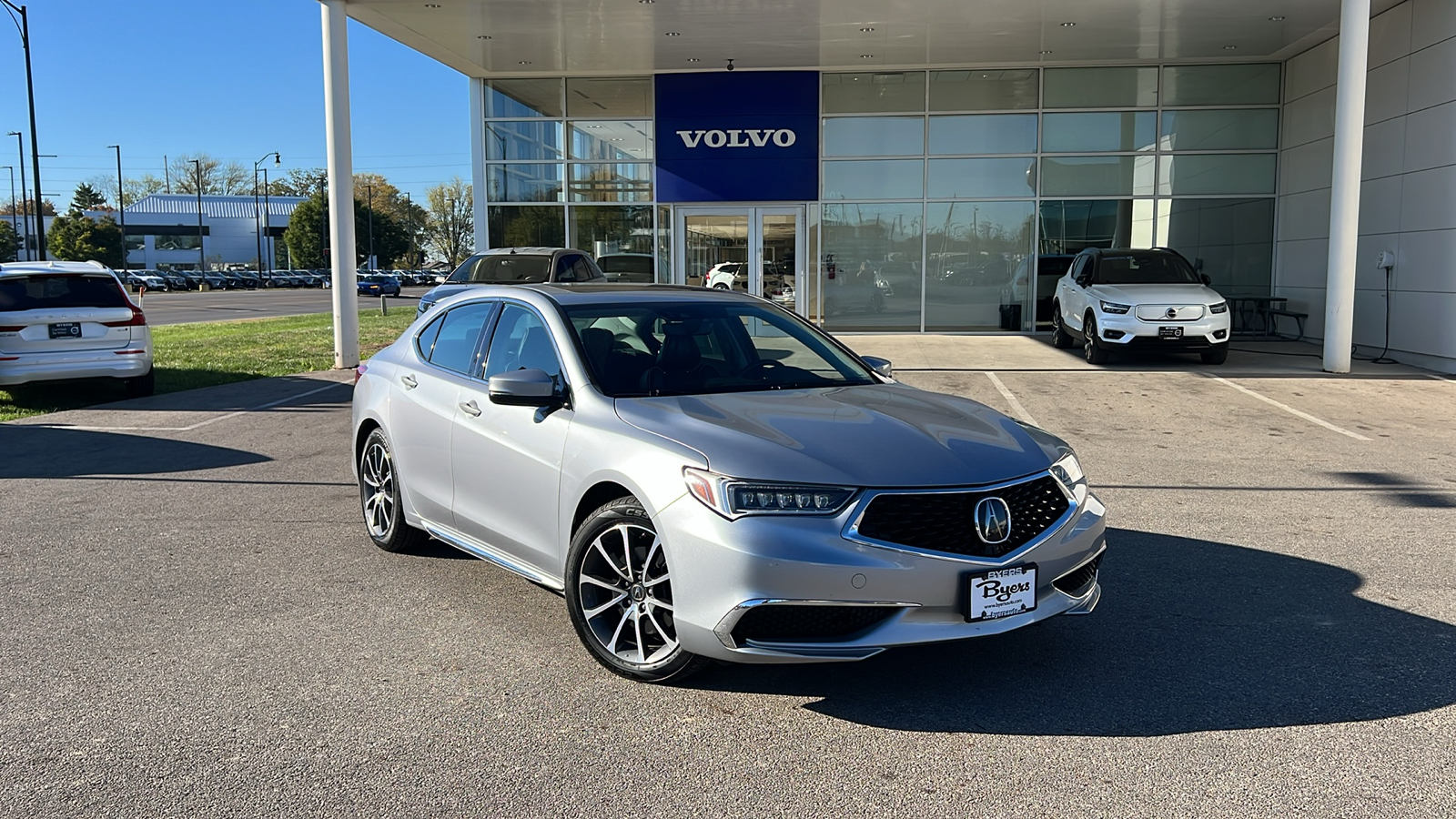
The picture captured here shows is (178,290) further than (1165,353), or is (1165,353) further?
(178,290)

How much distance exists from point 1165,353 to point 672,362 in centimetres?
1494

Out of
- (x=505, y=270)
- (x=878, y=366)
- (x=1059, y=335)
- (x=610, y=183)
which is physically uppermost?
(x=610, y=183)

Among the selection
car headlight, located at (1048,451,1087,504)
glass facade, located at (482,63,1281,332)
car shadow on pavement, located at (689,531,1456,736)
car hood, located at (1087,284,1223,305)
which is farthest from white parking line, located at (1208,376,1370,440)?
glass facade, located at (482,63,1281,332)

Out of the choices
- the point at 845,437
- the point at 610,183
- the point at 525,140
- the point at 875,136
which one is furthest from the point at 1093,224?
the point at 845,437

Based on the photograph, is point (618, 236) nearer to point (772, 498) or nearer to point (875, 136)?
point (875, 136)

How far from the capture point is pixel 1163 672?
14.8 feet

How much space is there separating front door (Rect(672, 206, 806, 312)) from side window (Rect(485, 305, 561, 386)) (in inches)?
677

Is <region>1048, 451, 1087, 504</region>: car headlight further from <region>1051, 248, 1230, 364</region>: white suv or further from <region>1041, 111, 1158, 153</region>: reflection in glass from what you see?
<region>1041, 111, 1158, 153</region>: reflection in glass

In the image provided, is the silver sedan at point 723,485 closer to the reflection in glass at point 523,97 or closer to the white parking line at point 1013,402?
the white parking line at point 1013,402

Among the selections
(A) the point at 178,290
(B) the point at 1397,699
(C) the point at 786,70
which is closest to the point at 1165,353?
(C) the point at 786,70

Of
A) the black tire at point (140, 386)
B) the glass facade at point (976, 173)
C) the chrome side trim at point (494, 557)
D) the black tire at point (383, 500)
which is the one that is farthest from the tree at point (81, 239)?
the chrome side trim at point (494, 557)

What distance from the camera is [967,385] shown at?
14.7m

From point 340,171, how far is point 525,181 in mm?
7146

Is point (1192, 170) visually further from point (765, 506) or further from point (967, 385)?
point (765, 506)
